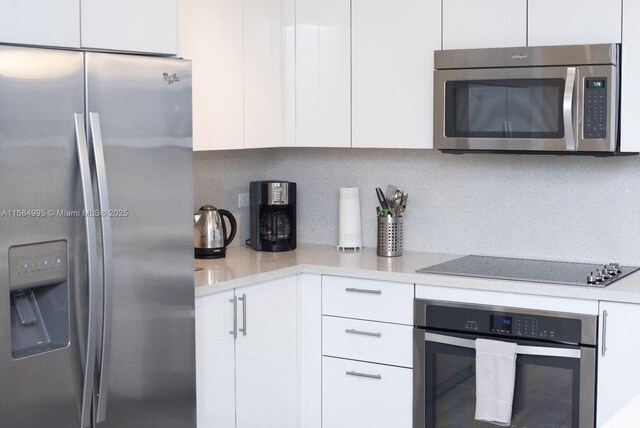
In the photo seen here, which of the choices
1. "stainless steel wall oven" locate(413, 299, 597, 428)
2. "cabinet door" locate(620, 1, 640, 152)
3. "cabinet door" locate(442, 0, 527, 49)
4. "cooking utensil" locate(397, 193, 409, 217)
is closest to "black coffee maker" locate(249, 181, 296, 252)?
"cooking utensil" locate(397, 193, 409, 217)

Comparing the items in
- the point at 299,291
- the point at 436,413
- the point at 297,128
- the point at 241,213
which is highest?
the point at 297,128

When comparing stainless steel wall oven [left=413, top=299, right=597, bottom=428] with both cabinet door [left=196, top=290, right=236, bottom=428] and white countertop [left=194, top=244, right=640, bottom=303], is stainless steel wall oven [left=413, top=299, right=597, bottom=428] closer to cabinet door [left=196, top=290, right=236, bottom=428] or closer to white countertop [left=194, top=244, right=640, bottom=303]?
white countertop [left=194, top=244, right=640, bottom=303]

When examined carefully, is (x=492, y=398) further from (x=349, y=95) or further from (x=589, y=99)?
(x=349, y=95)

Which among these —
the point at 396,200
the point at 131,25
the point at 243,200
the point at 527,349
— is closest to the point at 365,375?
the point at 527,349

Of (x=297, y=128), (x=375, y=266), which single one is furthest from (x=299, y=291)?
(x=297, y=128)

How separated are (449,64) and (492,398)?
4.15 feet

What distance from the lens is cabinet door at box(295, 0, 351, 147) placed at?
4.09 m

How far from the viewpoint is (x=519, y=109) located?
12.0 ft

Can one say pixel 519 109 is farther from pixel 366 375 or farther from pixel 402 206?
pixel 366 375

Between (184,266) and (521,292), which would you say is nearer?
(184,266)

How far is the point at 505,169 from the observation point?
13.4ft

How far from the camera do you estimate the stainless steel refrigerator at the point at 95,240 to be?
2561 mm

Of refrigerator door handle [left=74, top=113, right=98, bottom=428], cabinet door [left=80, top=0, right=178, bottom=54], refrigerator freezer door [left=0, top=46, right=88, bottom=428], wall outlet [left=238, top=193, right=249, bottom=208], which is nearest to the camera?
refrigerator freezer door [left=0, top=46, right=88, bottom=428]

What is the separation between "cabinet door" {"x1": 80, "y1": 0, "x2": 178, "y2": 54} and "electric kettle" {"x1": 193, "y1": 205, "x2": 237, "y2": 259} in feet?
3.48
